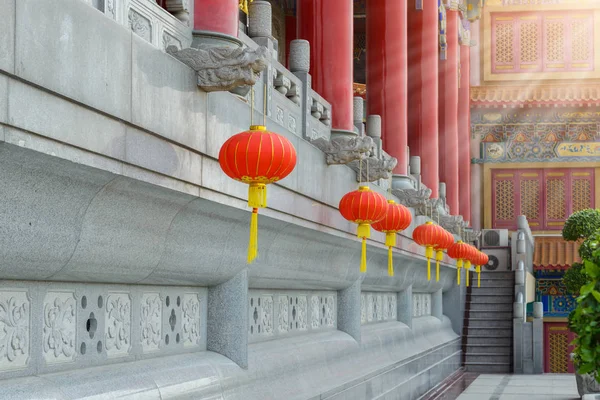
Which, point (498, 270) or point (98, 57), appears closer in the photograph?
point (98, 57)

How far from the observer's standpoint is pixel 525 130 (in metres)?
24.8

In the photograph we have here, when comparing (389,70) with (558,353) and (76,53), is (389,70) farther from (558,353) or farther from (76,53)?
(558,353)

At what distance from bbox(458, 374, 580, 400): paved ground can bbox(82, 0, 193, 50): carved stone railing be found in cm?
976

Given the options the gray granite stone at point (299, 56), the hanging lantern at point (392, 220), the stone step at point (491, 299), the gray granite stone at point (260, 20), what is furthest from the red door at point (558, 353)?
the gray granite stone at point (260, 20)

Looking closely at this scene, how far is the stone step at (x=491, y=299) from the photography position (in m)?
20.8

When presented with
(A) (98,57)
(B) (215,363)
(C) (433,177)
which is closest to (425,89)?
(C) (433,177)

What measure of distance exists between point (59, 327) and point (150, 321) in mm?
1136

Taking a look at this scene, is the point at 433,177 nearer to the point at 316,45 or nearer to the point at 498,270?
the point at 498,270

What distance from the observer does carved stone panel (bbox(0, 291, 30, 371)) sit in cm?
436

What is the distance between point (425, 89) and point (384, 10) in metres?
3.69

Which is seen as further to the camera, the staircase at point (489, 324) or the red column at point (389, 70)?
the staircase at point (489, 324)

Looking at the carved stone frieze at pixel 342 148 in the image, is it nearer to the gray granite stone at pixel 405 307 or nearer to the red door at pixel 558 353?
the gray granite stone at pixel 405 307

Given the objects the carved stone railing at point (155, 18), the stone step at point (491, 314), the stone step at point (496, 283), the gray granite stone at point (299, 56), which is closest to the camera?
the carved stone railing at point (155, 18)

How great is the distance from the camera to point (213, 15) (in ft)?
19.2
